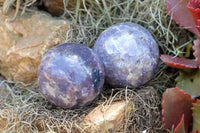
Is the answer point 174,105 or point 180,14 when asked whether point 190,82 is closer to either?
point 174,105

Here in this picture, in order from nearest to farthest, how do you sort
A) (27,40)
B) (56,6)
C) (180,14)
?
(180,14) < (27,40) < (56,6)

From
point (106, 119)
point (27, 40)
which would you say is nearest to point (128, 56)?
point (106, 119)

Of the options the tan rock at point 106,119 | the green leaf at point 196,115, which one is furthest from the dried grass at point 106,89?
the green leaf at point 196,115

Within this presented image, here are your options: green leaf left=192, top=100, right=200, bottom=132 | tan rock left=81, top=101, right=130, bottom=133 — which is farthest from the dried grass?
green leaf left=192, top=100, right=200, bottom=132

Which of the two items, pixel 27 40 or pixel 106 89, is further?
pixel 27 40

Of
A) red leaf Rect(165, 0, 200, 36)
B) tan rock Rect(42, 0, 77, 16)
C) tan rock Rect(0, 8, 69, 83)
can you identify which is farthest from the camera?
tan rock Rect(42, 0, 77, 16)

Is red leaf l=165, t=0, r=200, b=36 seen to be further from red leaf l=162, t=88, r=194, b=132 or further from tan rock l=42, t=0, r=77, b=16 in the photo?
tan rock l=42, t=0, r=77, b=16

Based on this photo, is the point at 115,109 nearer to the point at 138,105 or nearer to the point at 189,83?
the point at 138,105
